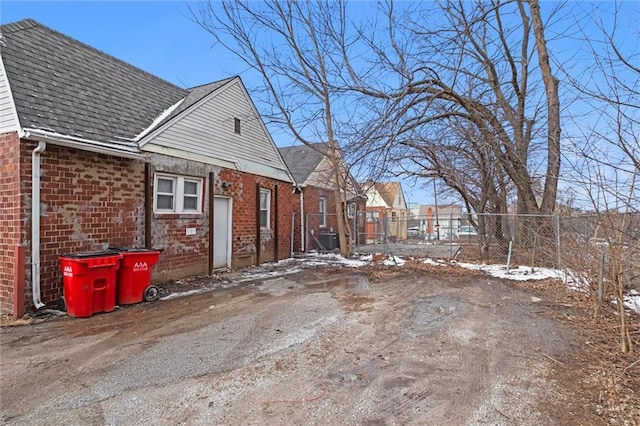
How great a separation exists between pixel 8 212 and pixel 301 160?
1498 centimetres

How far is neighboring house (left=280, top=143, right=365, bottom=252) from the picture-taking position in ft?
49.1

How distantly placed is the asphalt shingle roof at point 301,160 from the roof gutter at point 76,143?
10362 mm

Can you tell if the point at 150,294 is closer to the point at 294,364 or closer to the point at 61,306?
the point at 61,306

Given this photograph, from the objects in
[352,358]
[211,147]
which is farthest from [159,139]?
[352,358]

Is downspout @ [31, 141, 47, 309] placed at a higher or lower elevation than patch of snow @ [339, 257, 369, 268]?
higher

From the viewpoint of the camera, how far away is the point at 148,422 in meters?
2.78

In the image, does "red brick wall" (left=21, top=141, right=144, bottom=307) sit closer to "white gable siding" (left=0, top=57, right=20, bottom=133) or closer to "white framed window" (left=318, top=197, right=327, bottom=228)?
"white gable siding" (left=0, top=57, right=20, bottom=133)

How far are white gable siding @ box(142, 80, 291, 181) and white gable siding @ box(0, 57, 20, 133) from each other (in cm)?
230

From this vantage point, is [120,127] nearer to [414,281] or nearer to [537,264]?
[414,281]

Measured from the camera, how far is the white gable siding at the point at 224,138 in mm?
8648

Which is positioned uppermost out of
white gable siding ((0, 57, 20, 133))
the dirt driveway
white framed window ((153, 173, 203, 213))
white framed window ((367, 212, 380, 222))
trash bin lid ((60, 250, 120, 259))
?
white gable siding ((0, 57, 20, 133))

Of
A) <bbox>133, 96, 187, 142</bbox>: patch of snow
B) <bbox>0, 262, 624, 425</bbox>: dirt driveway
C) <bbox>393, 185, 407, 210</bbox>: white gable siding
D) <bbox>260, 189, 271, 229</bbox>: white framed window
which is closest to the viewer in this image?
<bbox>0, 262, 624, 425</bbox>: dirt driveway

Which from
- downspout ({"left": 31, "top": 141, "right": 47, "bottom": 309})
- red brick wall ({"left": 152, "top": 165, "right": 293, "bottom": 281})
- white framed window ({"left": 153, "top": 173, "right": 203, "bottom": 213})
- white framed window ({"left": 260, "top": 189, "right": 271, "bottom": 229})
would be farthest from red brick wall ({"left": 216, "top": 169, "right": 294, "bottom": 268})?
downspout ({"left": 31, "top": 141, "right": 47, "bottom": 309})

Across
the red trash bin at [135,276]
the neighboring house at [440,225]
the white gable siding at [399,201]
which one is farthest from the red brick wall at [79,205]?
the white gable siding at [399,201]
